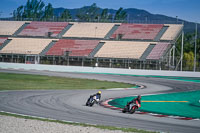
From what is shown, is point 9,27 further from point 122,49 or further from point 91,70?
point 91,70

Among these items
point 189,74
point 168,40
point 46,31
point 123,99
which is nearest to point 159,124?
point 123,99

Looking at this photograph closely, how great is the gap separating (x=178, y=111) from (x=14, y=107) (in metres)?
8.42

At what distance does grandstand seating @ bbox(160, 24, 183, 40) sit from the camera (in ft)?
203

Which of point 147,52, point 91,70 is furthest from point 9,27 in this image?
point 147,52

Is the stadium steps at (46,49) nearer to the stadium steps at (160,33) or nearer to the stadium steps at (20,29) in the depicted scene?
the stadium steps at (20,29)

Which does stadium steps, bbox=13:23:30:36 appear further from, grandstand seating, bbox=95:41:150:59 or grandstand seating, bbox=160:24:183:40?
grandstand seating, bbox=160:24:183:40

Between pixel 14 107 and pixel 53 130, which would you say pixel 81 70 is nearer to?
pixel 14 107

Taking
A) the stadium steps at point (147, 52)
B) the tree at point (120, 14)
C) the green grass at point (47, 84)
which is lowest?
the green grass at point (47, 84)

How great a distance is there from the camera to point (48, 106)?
17562mm

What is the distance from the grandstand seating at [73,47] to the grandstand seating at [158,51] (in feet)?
35.4

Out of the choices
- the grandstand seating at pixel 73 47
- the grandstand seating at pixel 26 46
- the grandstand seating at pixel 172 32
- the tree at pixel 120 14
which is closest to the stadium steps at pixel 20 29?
the grandstand seating at pixel 26 46

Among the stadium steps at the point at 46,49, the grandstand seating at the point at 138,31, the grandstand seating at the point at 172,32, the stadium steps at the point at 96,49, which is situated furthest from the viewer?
the grandstand seating at the point at 138,31

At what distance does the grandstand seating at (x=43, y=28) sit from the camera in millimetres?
70000

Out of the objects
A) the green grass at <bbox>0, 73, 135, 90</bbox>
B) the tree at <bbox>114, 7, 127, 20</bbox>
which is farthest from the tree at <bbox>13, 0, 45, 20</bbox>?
the green grass at <bbox>0, 73, 135, 90</bbox>
